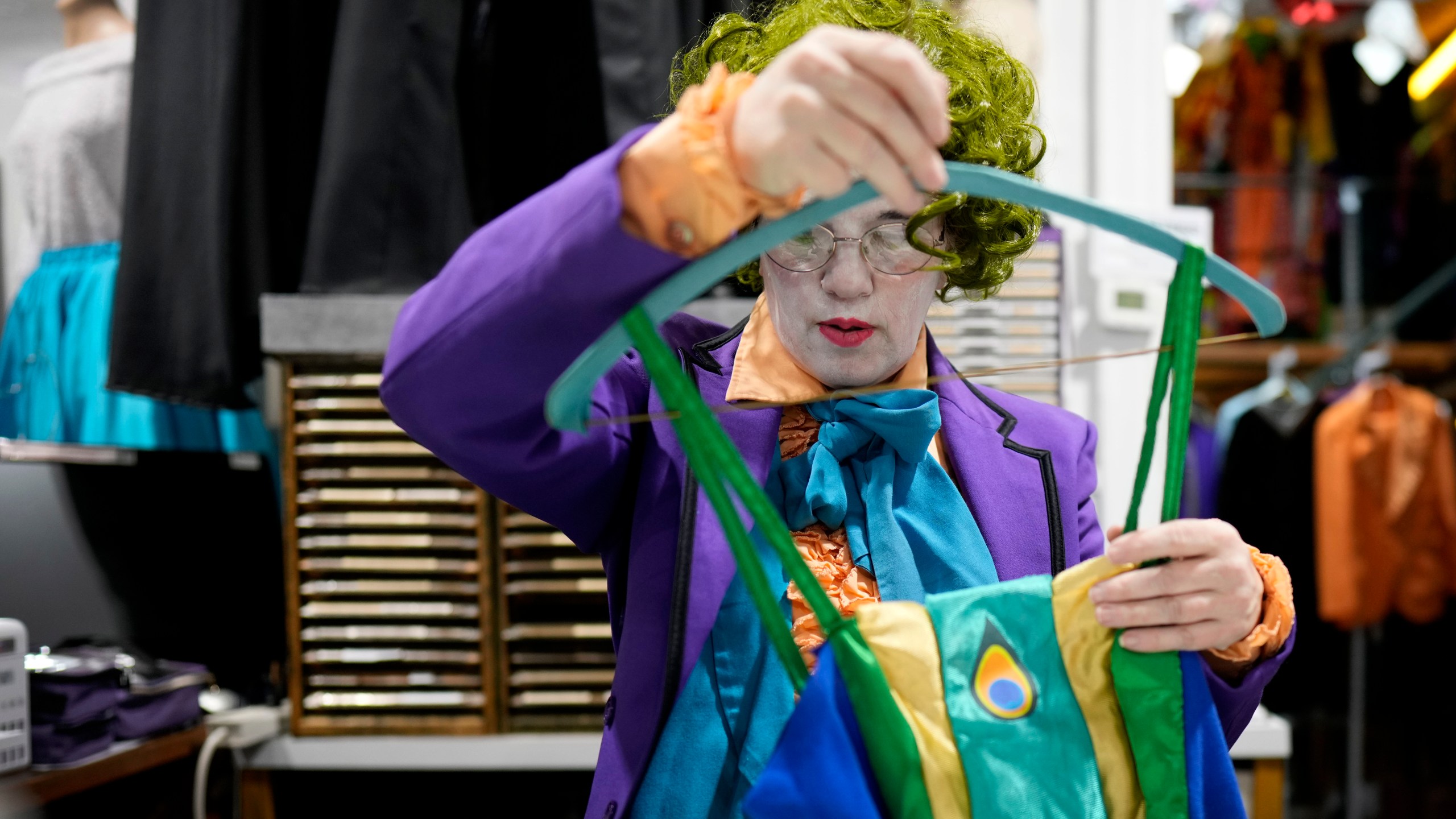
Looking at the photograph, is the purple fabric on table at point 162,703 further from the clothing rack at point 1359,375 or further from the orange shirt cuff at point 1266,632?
the clothing rack at point 1359,375

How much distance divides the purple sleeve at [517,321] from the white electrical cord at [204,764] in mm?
999

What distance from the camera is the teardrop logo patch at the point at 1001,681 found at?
0.63 m

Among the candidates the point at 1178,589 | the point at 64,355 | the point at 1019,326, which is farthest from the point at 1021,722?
the point at 64,355

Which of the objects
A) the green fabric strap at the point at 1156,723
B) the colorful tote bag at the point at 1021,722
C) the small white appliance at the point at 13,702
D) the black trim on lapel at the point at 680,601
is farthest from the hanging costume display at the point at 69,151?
the green fabric strap at the point at 1156,723

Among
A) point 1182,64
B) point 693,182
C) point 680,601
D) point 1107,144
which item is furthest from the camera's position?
point 1182,64

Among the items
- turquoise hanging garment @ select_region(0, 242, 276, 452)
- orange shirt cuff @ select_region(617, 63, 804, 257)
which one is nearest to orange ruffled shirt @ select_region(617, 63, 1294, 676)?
orange shirt cuff @ select_region(617, 63, 804, 257)

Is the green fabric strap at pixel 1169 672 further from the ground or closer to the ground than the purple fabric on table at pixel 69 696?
further from the ground

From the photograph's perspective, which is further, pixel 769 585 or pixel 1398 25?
pixel 1398 25

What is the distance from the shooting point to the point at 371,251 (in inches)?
61.6

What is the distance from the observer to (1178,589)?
2.05 ft

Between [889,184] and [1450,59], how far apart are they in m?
3.70

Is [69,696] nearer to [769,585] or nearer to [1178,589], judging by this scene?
[769,585]

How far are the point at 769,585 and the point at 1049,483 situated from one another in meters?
0.39

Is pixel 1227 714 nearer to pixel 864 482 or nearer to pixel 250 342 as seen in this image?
pixel 864 482
